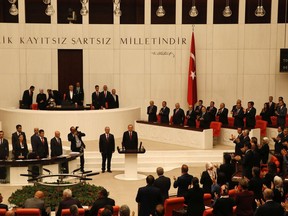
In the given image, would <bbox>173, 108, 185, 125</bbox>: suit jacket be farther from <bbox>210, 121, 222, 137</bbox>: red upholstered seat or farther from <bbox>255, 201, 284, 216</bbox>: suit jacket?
<bbox>255, 201, 284, 216</bbox>: suit jacket

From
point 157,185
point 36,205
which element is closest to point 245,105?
point 157,185

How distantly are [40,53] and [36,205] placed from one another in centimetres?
1484

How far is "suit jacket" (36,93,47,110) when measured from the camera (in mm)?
22500

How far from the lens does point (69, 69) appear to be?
24.5 meters

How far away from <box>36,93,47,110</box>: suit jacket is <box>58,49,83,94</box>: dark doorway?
1.84m

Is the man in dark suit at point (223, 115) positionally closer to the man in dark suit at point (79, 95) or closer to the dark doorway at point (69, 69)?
the man in dark suit at point (79, 95)

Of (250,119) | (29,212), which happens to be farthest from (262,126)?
(29,212)

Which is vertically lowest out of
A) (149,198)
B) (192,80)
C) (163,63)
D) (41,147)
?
(149,198)

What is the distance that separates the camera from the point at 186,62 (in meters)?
24.8

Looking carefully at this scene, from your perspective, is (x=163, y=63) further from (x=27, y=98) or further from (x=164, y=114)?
(x=27, y=98)

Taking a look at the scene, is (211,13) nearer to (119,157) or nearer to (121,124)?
(121,124)

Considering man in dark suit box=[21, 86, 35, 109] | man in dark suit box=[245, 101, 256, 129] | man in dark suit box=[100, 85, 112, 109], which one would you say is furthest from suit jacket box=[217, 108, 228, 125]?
man in dark suit box=[21, 86, 35, 109]

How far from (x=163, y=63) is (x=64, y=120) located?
5.69m

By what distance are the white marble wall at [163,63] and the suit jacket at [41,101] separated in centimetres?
171
